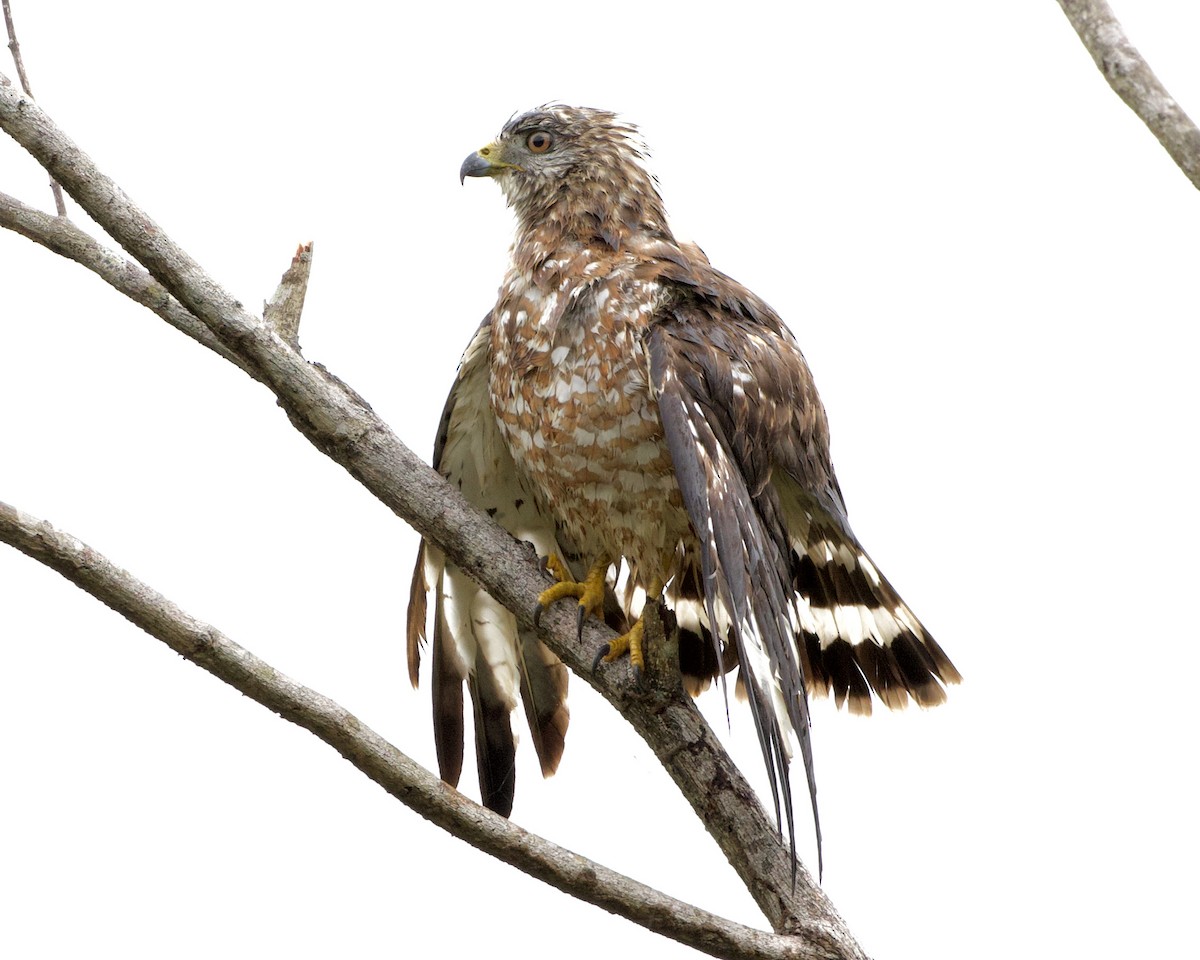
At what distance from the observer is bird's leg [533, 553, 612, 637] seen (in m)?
3.55

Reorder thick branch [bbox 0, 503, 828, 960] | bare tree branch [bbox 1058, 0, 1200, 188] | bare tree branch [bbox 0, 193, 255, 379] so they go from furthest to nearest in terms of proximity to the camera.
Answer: bare tree branch [bbox 0, 193, 255, 379] → thick branch [bbox 0, 503, 828, 960] → bare tree branch [bbox 1058, 0, 1200, 188]

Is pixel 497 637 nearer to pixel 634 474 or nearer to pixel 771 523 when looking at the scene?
pixel 634 474

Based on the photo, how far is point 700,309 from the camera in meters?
3.80

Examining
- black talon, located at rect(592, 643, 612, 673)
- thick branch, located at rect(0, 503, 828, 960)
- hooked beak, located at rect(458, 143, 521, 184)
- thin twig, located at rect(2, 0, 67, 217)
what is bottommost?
thick branch, located at rect(0, 503, 828, 960)

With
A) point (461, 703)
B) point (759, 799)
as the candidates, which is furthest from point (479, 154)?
point (759, 799)

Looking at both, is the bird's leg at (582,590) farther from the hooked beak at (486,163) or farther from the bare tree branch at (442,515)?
the hooked beak at (486,163)

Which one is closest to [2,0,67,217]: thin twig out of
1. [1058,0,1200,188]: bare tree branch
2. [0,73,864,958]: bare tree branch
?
[0,73,864,958]: bare tree branch

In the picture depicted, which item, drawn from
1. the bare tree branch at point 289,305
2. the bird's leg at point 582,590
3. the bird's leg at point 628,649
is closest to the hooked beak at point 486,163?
the bare tree branch at point 289,305

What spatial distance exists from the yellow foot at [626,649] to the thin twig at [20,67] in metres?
1.71

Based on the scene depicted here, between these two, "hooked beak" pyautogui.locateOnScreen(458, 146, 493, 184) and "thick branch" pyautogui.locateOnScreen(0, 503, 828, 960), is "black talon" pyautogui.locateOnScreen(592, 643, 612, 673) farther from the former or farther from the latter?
"hooked beak" pyautogui.locateOnScreen(458, 146, 493, 184)

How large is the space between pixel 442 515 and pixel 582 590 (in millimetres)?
488

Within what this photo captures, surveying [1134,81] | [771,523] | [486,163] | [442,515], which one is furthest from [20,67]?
[1134,81]

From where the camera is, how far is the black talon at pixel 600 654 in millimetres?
3443

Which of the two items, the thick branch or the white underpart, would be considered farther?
the white underpart
